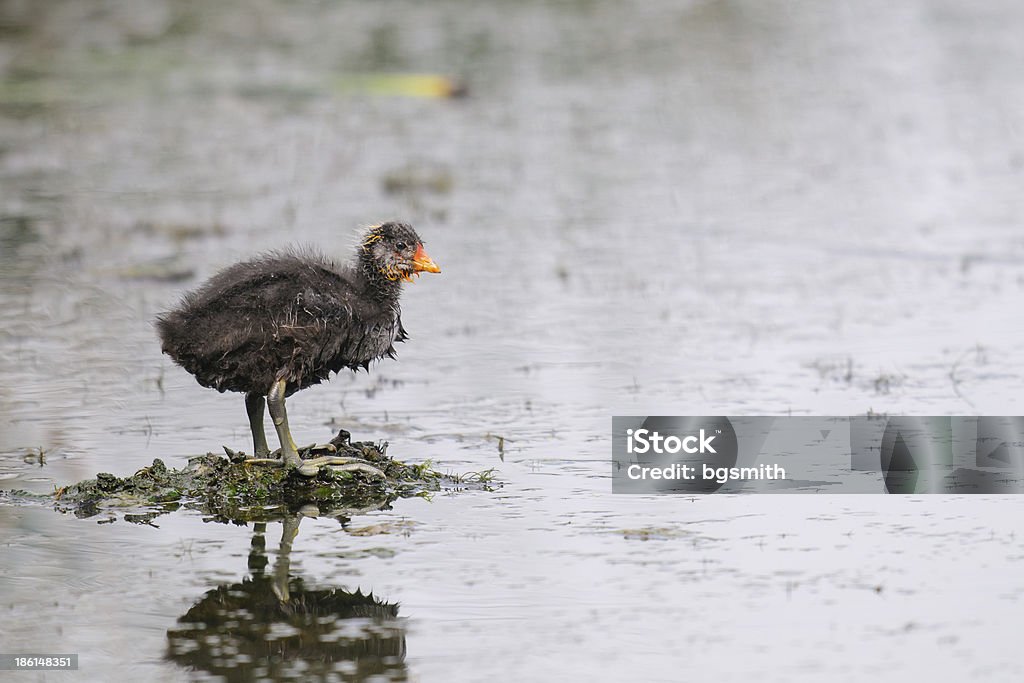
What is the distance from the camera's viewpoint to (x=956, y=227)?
1469cm

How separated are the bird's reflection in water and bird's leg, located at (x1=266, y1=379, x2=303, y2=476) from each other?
44.0 inches

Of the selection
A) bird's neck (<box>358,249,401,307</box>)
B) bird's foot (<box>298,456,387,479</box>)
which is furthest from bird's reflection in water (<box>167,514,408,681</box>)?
bird's neck (<box>358,249,401,307</box>)

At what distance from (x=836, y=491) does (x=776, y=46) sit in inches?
700

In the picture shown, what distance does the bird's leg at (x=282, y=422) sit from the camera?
7840 millimetres

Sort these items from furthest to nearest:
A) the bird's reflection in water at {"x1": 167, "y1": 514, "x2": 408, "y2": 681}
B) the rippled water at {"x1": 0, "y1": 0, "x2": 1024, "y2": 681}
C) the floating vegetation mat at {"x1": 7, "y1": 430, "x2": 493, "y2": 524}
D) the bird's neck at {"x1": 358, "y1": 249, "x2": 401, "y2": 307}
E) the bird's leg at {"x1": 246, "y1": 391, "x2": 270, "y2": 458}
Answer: the bird's neck at {"x1": 358, "y1": 249, "x2": 401, "y2": 307} < the bird's leg at {"x1": 246, "y1": 391, "x2": 270, "y2": 458} < the floating vegetation mat at {"x1": 7, "y1": 430, "x2": 493, "y2": 524} < the rippled water at {"x1": 0, "y1": 0, "x2": 1024, "y2": 681} < the bird's reflection in water at {"x1": 167, "y1": 514, "x2": 408, "y2": 681}

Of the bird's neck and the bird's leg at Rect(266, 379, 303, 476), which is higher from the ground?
the bird's neck

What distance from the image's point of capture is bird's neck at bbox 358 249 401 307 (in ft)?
27.1

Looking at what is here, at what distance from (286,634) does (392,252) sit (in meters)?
2.64

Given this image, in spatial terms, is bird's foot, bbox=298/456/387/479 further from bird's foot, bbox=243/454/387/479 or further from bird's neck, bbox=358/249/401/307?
bird's neck, bbox=358/249/401/307

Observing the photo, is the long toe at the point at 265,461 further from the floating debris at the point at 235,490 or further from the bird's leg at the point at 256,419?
the bird's leg at the point at 256,419

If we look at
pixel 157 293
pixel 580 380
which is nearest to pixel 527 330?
pixel 580 380

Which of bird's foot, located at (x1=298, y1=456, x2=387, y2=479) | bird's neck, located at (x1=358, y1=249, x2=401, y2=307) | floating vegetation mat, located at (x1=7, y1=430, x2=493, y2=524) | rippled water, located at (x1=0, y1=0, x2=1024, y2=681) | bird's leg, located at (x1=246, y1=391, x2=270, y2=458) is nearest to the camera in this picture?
rippled water, located at (x1=0, y1=0, x2=1024, y2=681)

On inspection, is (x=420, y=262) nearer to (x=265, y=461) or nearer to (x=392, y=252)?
(x=392, y=252)

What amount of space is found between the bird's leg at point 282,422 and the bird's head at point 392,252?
0.80 meters
